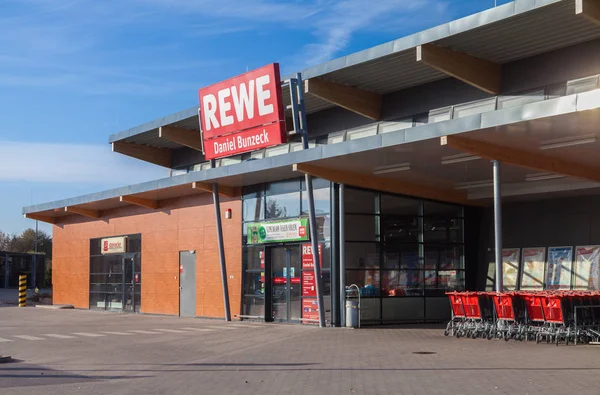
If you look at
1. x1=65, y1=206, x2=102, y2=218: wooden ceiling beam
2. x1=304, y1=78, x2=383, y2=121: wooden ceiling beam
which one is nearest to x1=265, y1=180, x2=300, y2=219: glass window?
x1=304, y1=78, x2=383, y2=121: wooden ceiling beam

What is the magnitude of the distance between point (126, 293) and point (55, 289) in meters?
7.44

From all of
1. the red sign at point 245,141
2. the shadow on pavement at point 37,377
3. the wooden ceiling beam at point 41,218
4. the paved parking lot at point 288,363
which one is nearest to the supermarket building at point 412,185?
the red sign at point 245,141

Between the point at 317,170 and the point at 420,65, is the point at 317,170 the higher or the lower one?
the lower one

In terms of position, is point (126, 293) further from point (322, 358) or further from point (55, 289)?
point (322, 358)

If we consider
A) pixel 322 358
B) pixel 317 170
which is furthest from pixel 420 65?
pixel 322 358

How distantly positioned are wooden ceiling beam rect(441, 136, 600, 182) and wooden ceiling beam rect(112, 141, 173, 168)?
18646mm

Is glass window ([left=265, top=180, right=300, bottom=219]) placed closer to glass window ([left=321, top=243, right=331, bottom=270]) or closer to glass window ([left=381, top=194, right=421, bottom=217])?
glass window ([left=321, top=243, right=331, bottom=270])

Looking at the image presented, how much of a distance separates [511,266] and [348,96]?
801 cm

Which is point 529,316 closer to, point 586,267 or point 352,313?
point 352,313

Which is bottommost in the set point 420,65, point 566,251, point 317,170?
point 566,251

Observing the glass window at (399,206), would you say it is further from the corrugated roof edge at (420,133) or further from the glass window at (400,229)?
the corrugated roof edge at (420,133)

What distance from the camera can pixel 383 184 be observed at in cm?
2172

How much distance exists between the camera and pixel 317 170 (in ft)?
66.4

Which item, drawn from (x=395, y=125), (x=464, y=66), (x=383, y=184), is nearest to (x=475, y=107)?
(x=464, y=66)
